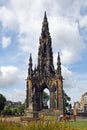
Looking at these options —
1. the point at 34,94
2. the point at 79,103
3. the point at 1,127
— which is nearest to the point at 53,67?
the point at 34,94

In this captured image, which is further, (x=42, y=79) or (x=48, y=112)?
(x=42, y=79)

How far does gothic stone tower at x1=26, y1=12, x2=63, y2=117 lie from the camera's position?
8144 centimetres

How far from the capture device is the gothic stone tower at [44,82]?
81.4 metres

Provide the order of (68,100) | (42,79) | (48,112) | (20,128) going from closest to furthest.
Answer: (20,128) → (48,112) → (42,79) → (68,100)

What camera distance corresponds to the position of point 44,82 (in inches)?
3282

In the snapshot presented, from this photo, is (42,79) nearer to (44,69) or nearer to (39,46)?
(44,69)

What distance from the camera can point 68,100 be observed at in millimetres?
123812

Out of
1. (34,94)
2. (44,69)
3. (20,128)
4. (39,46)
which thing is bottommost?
(20,128)

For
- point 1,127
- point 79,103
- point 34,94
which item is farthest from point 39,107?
point 79,103

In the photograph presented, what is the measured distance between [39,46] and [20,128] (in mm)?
77658

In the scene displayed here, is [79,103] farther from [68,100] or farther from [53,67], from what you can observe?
[53,67]

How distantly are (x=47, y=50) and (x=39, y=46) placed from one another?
2.96 meters

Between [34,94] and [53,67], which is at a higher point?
[53,67]

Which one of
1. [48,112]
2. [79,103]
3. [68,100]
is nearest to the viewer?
[48,112]
